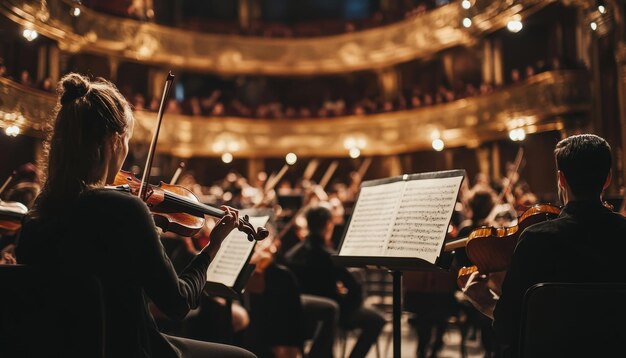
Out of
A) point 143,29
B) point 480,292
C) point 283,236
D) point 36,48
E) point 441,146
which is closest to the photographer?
point 480,292

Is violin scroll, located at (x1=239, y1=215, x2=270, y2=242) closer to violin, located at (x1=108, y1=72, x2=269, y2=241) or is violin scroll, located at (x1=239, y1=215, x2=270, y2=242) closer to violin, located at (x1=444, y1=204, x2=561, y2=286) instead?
violin, located at (x1=108, y1=72, x2=269, y2=241)

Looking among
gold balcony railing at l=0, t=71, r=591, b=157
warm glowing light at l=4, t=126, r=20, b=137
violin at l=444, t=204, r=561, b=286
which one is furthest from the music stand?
gold balcony railing at l=0, t=71, r=591, b=157

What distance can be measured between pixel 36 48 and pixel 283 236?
3.97 metres

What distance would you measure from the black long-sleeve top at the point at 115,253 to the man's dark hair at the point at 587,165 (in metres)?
1.50

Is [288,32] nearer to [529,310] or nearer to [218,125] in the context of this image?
[218,125]

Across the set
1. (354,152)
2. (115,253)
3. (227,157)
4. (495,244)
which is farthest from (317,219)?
(227,157)

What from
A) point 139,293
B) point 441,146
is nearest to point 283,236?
point 139,293

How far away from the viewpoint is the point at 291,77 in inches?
778

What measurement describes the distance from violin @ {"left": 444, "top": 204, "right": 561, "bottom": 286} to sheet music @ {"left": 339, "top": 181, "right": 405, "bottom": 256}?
402 millimetres

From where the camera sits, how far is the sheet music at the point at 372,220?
2.92 metres

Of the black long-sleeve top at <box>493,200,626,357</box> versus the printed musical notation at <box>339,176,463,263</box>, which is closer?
the black long-sleeve top at <box>493,200,626,357</box>

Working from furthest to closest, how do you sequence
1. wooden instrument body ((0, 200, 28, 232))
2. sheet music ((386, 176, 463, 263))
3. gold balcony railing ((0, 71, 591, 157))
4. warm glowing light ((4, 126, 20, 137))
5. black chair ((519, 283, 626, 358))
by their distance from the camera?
gold balcony railing ((0, 71, 591, 157))
warm glowing light ((4, 126, 20, 137))
wooden instrument body ((0, 200, 28, 232))
sheet music ((386, 176, 463, 263))
black chair ((519, 283, 626, 358))

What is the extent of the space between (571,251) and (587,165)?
0.34 metres

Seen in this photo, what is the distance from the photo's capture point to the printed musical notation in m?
2.62
